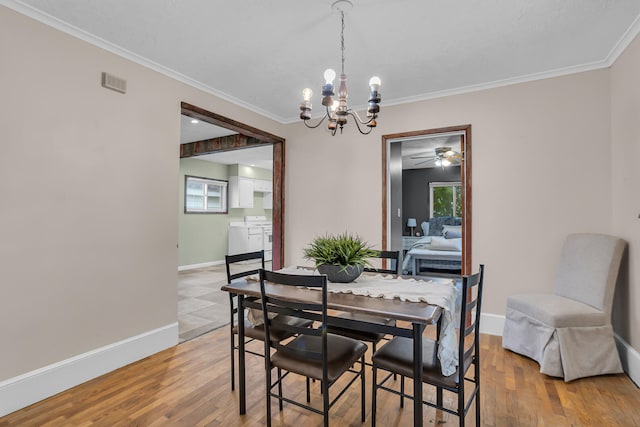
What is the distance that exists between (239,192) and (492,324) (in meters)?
6.33

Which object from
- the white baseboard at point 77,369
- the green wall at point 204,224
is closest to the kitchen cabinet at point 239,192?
the green wall at point 204,224

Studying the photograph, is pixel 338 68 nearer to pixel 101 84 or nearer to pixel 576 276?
pixel 101 84

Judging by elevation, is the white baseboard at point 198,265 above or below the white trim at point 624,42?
below

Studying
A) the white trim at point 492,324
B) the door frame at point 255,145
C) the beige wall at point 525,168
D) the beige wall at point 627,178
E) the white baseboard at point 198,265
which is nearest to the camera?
the beige wall at point 627,178

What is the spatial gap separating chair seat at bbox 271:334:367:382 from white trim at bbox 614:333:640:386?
2.06 metres

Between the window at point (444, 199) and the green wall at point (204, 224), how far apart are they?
4.72m

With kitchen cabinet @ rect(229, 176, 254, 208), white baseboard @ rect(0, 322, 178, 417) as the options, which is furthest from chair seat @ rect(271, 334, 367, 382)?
kitchen cabinet @ rect(229, 176, 254, 208)

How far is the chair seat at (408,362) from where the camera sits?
158cm

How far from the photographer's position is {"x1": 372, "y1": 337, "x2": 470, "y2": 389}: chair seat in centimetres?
158

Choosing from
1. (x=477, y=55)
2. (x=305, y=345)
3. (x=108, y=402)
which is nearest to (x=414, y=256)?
(x=477, y=55)

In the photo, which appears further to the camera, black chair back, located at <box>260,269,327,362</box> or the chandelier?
the chandelier

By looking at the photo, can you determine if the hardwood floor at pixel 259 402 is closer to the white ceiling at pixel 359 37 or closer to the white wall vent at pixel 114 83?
the white wall vent at pixel 114 83

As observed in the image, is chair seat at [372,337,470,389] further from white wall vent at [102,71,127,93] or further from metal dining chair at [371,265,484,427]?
white wall vent at [102,71,127,93]

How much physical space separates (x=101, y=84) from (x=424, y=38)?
2450 millimetres
